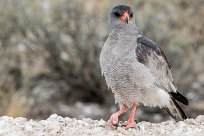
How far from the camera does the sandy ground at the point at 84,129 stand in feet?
22.7

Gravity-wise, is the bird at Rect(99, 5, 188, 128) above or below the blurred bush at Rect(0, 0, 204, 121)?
below

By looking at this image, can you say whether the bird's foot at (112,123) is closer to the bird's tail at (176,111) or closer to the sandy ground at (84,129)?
the sandy ground at (84,129)

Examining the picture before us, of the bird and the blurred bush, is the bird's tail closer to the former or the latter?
the bird

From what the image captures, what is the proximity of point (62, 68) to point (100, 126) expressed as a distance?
6.50 m

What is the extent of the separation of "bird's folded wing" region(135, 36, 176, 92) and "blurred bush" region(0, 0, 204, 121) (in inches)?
204

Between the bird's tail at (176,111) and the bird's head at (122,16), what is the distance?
3.58 feet

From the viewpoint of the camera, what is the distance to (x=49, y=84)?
13719 mm

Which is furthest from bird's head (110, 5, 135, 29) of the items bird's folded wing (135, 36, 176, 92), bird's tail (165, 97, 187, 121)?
bird's tail (165, 97, 187, 121)

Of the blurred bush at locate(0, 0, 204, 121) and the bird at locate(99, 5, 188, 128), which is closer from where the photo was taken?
the bird at locate(99, 5, 188, 128)

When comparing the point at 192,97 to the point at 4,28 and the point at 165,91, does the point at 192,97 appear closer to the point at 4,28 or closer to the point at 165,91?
the point at 4,28

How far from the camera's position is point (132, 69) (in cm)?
732

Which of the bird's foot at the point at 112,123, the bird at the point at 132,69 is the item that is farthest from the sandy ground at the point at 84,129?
the bird at the point at 132,69

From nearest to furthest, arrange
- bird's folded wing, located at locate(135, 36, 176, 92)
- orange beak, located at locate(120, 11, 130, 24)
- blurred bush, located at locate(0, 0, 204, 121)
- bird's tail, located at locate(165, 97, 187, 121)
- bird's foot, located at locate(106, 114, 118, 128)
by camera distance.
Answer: bird's foot, located at locate(106, 114, 118, 128), bird's folded wing, located at locate(135, 36, 176, 92), orange beak, located at locate(120, 11, 130, 24), bird's tail, located at locate(165, 97, 187, 121), blurred bush, located at locate(0, 0, 204, 121)

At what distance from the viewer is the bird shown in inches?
290
